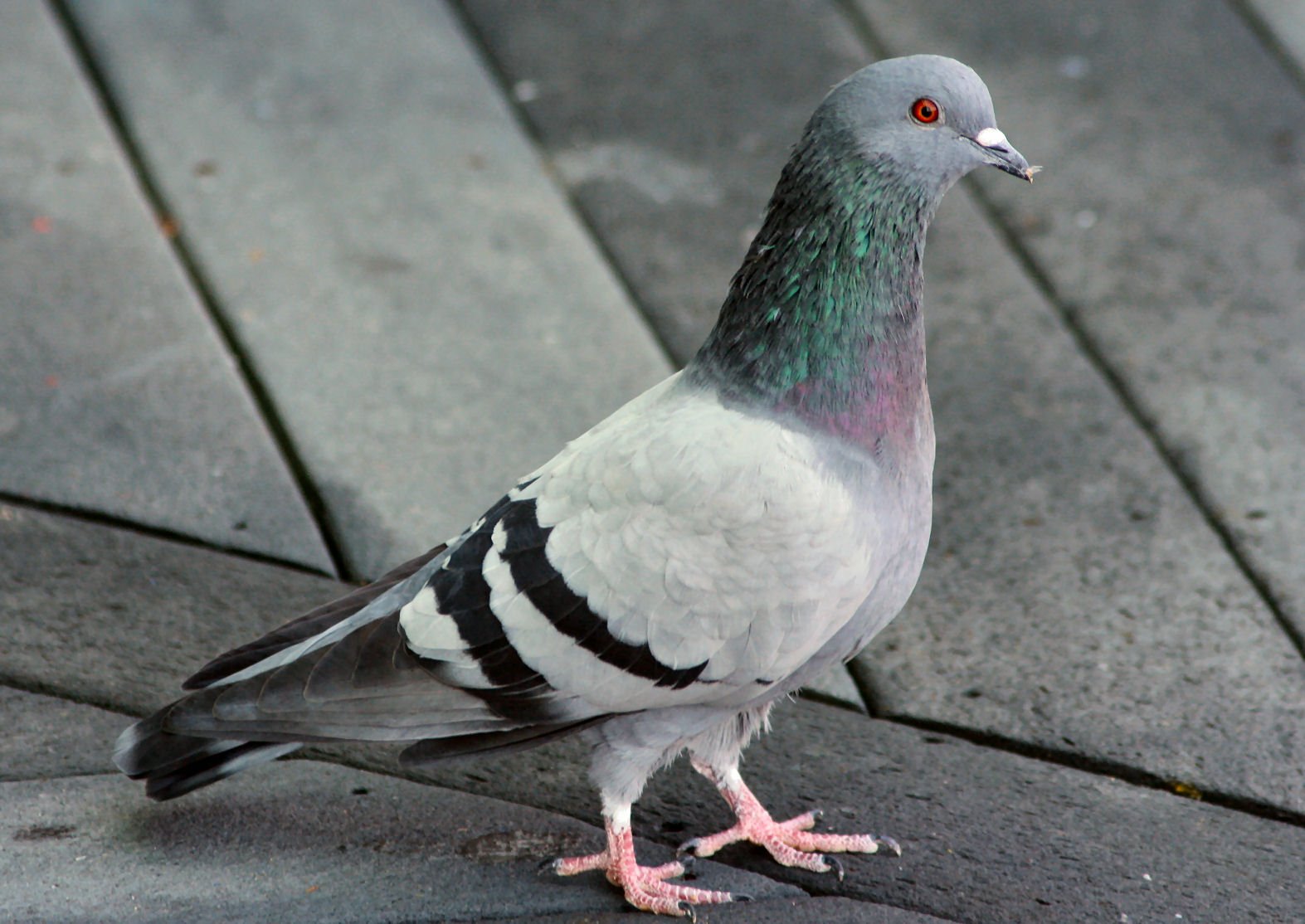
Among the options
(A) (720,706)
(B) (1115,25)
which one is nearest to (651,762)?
(A) (720,706)

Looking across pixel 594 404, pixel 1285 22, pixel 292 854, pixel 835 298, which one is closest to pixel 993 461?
pixel 594 404

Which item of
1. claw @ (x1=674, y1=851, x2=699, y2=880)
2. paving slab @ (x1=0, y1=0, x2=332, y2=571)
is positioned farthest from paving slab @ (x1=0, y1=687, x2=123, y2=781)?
claw @ (x1=674, y1=851, x2=699, y2=880)

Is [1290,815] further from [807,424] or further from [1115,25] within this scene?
[1115,25]

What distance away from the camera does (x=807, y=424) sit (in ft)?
9.80

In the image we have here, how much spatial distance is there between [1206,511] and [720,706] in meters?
2.19

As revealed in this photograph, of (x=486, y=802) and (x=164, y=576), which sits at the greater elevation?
(x=486, y=802)

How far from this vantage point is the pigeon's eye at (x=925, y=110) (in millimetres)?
2914

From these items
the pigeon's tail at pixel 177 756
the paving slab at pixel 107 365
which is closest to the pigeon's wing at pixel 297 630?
the pigeon's tail at pixel 177 756

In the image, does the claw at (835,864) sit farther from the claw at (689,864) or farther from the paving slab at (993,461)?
the paving slab at (993,461)

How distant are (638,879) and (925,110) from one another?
1686 millimetres

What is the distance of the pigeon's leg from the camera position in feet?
10.3

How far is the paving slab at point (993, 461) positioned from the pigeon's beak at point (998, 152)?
4.97 feet

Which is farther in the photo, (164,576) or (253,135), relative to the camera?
(253,135)

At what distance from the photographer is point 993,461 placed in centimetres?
473
